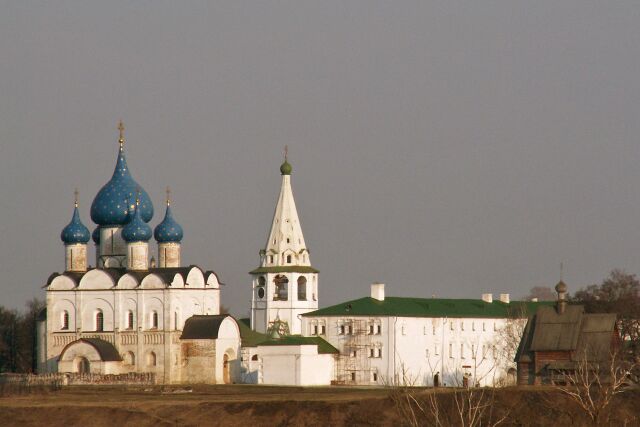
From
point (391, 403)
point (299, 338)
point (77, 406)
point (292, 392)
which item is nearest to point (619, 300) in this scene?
point (299, 338)

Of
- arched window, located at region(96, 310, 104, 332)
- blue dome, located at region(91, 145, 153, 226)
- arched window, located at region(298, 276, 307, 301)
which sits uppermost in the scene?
blue dome, located at region(91, 145, 153, 226)

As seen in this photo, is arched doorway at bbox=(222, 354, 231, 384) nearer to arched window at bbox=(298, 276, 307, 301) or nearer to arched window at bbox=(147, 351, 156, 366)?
arched window at bbox=(147, 351, 156, 366)

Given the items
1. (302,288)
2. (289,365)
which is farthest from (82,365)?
(302,288)

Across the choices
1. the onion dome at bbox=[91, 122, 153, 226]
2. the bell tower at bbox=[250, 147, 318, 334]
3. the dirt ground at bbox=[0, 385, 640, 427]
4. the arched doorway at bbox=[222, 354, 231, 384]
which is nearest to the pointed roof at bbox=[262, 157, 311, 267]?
the bell tower at bbox=[250, 147, 318, 334]

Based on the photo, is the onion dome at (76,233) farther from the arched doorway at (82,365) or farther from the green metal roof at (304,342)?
the green metal roof at (304,342)

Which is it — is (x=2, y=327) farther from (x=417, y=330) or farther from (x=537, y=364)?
(x=537, y=364)

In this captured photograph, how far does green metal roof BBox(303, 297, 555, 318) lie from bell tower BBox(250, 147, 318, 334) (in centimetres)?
330

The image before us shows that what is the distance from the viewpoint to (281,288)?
7950 centimetres

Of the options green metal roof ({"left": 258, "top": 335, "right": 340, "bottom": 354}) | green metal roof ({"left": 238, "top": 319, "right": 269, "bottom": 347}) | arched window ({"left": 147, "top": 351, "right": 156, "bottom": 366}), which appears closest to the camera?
green metal roof ({"left": 258, "top": 335, "right": 340, "bottom": 354})

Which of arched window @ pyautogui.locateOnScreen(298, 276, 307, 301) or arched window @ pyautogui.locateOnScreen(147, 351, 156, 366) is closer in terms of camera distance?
arched window @ pyautogui.locateOnScreen(147, 351, 156, 366)

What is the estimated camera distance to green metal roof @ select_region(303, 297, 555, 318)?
7412cm

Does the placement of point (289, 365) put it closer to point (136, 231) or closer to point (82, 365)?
point (82, 365)

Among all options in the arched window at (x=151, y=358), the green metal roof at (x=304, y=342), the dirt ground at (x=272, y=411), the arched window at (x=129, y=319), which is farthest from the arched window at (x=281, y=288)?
the dirt ground at (x=272, y=411)

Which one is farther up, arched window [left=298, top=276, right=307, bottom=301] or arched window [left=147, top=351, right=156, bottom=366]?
arched window [left=298, top=276, right=307, bottom=301]
